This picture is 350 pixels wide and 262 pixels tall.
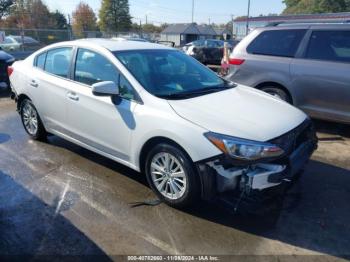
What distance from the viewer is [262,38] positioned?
6.52 m

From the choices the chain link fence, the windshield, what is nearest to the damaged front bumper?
the windshield

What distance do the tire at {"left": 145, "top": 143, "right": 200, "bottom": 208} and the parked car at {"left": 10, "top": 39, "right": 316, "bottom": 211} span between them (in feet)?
0.03

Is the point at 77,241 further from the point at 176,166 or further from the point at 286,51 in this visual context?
the point at 286,51

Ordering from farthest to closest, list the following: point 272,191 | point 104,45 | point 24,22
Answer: point 24,22
point 104,45
point 272,191

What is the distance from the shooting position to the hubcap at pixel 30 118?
5465 mm

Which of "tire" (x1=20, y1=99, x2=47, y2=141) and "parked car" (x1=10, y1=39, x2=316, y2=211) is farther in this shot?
"tire" (x1=20, y1=99, x2=47, y2=141)

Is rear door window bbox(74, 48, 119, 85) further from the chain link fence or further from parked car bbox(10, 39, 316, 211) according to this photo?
the chain link fence

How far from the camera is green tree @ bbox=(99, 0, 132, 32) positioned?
7294 cm

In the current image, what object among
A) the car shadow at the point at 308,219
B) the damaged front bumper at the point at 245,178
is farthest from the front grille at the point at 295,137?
the car shadow at the point at 308,219

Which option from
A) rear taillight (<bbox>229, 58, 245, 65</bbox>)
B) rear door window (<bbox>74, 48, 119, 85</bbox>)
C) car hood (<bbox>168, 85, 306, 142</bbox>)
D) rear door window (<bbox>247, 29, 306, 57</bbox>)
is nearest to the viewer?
car hood (<bbox>168, 85, 306, 142</bbox>)

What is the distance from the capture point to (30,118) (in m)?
5.58

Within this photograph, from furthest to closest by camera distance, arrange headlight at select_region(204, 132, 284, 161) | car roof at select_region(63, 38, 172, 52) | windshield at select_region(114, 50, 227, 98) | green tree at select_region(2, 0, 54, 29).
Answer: green tree at select_region(2, 0, 54, 29), car roof at select_region(63, 38, 172, 52), windshield at select_region(114, 50, 227, 98), headlight at select_region(204, 132, 284, 161)

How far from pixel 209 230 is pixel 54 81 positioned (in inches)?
116

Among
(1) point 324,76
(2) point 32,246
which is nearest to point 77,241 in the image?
(2) point 32,246
